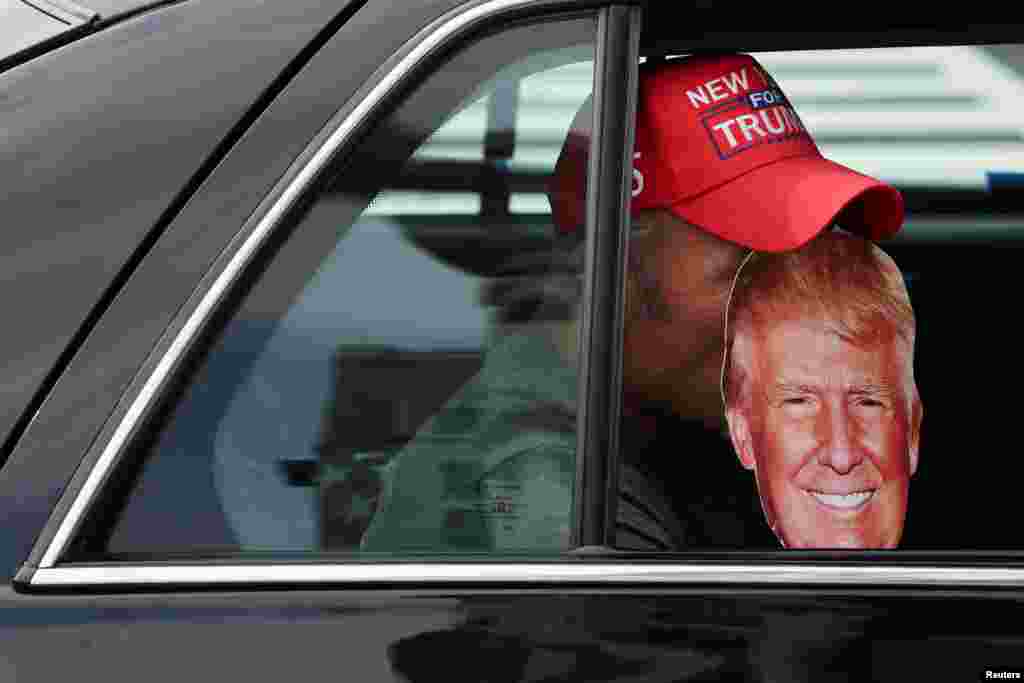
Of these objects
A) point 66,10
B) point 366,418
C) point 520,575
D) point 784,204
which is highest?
point 66,10

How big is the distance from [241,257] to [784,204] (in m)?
0.65

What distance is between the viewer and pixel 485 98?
1.56 meters

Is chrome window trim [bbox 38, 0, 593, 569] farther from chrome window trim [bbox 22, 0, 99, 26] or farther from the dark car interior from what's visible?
chrome window trim [bbox 22, 0, 99, 26]

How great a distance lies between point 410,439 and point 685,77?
1.79 ft

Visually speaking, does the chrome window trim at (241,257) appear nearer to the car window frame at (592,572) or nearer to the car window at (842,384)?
the car window frame at (592,572)

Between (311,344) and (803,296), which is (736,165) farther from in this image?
(311,344)

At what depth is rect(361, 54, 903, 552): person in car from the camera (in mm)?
1512

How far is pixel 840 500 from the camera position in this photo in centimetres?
174

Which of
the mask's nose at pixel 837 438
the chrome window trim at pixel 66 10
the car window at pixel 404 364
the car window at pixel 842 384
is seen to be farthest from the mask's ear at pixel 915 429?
the chrome window trim at pixel 66 10

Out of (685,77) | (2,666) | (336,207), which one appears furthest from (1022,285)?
(2,666)

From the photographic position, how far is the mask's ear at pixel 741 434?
1731 millimetres

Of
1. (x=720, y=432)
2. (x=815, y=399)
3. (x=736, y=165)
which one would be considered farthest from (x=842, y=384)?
(x=736, y=165)

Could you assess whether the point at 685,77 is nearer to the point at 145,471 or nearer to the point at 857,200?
the point at 857,200

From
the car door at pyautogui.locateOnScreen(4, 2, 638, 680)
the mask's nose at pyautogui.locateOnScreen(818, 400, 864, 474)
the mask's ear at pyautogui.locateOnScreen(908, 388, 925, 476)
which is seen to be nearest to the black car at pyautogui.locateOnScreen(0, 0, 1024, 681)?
the car door at pyautogui.locateOnScreen(4, 2, 638, 680)
